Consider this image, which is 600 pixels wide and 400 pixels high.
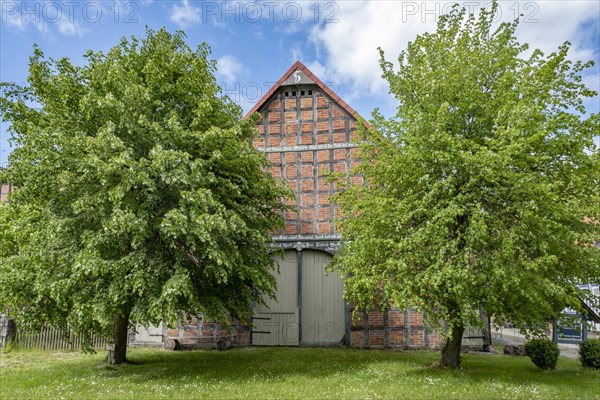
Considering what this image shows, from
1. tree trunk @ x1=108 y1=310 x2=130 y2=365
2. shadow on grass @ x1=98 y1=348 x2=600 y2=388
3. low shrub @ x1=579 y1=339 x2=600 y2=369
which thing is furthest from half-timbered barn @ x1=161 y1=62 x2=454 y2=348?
low shrub @ x1=579 y1=339 x2=600 y2=369

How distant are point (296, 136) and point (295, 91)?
5.41 feet

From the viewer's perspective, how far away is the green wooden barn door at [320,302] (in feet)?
49.2

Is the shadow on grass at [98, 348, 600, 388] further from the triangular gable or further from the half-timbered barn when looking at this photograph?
the triangular gable

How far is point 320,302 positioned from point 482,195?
7579 millimetres

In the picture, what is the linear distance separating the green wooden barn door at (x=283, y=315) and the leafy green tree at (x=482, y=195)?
5.26 m

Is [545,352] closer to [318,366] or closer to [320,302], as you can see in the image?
[318,366]

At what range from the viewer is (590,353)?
11.3 m

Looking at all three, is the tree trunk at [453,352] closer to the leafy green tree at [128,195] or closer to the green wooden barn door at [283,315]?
the leafy green tree at [128,195]

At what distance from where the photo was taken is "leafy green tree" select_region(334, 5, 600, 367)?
28.3 ft

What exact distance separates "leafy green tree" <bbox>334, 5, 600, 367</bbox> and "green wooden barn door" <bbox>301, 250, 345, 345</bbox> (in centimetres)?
483

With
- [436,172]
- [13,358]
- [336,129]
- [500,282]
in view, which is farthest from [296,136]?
[13,358]

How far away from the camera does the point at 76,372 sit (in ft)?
34.9

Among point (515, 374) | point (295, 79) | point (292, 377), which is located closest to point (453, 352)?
point (515, 374)

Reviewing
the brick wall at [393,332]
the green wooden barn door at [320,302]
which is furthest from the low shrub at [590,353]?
the green wooden barn door at [320,302]
